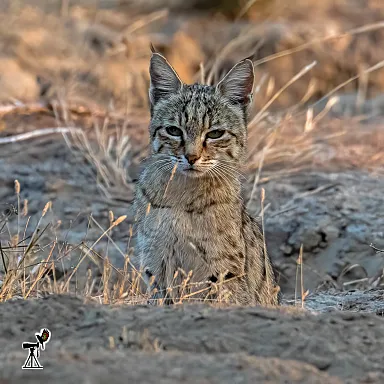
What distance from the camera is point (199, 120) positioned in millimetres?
5254

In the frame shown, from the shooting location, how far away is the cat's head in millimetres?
5102

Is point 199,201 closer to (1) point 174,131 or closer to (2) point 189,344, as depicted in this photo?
(1) point 174,131

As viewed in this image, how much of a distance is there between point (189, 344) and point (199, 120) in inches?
82.6

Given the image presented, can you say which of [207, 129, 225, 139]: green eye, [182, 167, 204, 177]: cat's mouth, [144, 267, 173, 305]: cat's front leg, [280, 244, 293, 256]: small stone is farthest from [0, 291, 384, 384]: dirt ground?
[280, 244, 293, 256]: small stone

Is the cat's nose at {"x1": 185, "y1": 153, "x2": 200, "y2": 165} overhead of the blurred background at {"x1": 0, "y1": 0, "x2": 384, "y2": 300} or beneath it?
beneath

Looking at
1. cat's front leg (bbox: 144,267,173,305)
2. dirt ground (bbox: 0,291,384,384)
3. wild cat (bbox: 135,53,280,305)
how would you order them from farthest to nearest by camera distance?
wild cat (bbox: 135,53,280,305) → cat's front leg (bbox: 144,267,173,305) → dirt ground (bbox: 0,291,384,384)

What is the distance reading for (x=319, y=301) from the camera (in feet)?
19.4

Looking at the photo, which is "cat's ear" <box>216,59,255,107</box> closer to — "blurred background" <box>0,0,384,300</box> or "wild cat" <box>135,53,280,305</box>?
"wild cat" <box>135,53,280,305</box>

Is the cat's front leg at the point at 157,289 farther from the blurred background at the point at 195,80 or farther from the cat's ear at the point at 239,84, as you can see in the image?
the cat's ear at the point at 239,84

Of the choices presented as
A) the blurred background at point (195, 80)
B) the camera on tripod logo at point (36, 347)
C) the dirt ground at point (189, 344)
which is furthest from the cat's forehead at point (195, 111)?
the camera on tripod logo at point (36, 347)

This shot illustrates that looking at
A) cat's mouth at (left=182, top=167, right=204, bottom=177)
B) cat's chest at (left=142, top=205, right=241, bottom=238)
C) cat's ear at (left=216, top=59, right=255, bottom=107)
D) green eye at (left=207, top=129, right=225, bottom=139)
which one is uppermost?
cat's ear at (left=216, top=59, right=255, bottom=107)

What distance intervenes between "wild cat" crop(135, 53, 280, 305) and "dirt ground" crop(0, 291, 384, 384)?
1.07 metres

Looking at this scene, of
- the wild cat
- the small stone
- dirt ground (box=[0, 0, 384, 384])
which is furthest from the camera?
the small stone

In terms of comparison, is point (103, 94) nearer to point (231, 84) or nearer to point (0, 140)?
point (0, 140)
